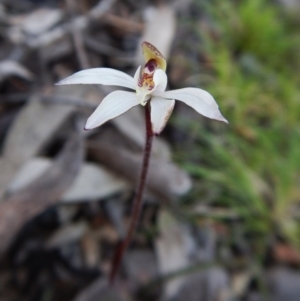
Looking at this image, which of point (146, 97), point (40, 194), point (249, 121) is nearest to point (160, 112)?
point (146, 97)

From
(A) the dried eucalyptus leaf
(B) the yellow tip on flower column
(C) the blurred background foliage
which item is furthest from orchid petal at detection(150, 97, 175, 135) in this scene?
(C) the blurred background foliage

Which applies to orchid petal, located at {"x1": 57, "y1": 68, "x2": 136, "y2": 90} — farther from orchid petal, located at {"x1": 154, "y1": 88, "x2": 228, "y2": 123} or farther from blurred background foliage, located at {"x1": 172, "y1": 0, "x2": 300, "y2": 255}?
blurred background foliage, located at {"x1": 172, "y1": 0, "x2": 300, "y2": 255}

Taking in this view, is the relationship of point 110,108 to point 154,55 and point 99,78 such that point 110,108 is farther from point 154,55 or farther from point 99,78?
point 154,55

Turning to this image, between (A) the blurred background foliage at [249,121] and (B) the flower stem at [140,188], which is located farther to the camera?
(A) the blurred background foliage at [249,121]

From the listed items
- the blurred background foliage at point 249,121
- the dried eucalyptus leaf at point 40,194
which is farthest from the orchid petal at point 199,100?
the blurred background foliage at point 249,121

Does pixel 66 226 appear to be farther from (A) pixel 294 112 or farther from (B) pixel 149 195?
(A) pixel 294 112

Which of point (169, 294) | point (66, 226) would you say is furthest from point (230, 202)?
point (66, 226)

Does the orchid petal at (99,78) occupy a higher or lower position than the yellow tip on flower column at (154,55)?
lower

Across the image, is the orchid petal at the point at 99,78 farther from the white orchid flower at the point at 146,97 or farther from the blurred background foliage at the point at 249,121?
the blurred background foliage at the point at 249,121
